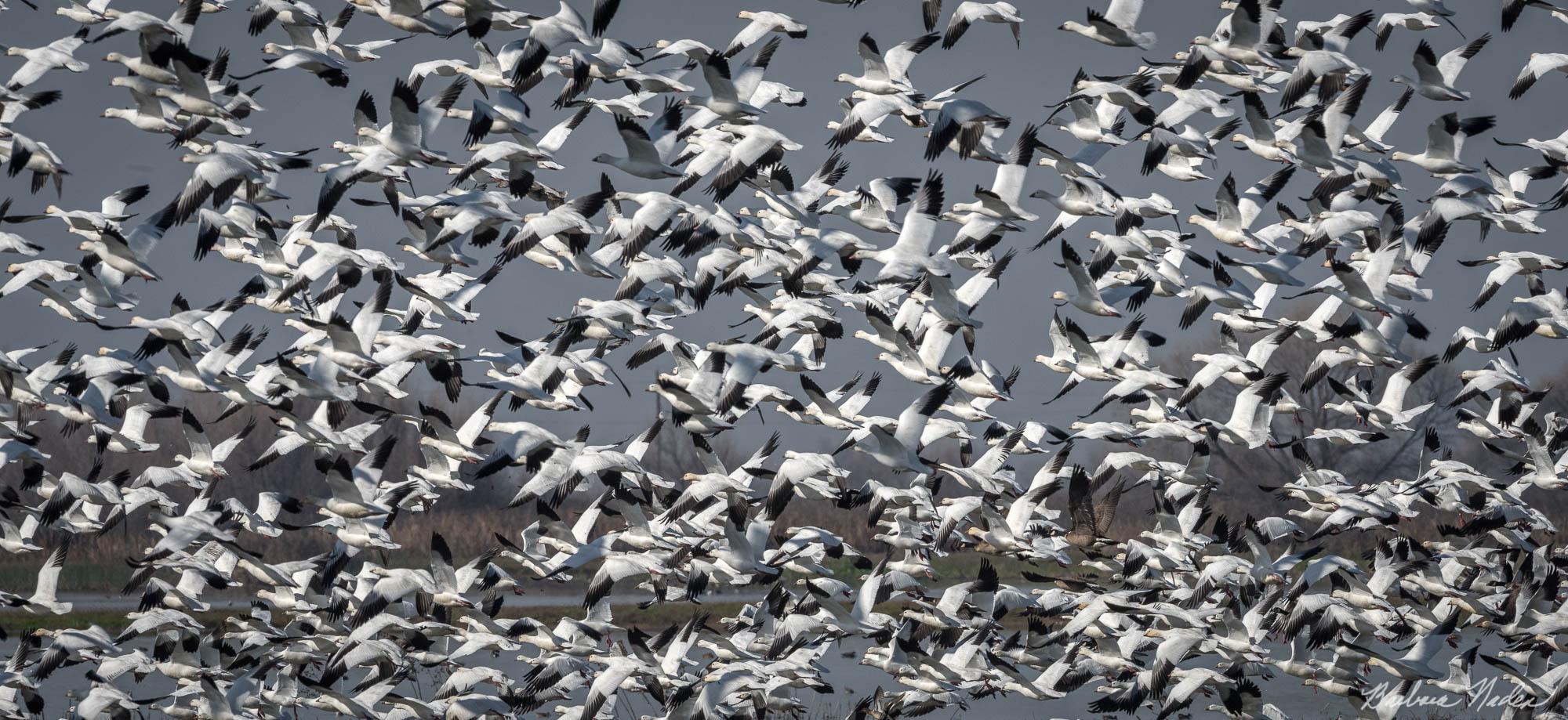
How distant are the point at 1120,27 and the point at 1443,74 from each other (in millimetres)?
4422

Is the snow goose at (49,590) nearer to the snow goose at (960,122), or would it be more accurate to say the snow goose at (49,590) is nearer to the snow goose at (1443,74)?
the snow goose at (960,122)

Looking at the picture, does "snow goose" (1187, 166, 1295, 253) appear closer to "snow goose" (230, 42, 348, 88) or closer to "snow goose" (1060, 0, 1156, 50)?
"snow goose" (1060, 0, 1156, 50)

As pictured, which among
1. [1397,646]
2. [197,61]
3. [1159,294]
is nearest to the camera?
[197,61]

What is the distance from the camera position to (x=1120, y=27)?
16.8 m

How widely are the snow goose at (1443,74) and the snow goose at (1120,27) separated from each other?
326cm

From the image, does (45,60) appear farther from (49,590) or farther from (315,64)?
(49,590)

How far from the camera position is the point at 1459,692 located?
61.5 feet

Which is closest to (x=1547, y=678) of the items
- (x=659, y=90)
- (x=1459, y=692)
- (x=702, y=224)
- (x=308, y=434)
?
(x=1459, y=692)

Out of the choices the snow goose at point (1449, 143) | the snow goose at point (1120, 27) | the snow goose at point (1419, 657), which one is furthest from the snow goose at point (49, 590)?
the snow goose at point (1449, 143)

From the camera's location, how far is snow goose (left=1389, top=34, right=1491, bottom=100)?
686 inches

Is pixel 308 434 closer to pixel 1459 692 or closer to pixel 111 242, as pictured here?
pixel 111 242

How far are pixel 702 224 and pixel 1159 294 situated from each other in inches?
246

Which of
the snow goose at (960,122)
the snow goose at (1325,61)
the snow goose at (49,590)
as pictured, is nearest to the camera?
the snow goose at (960,122)

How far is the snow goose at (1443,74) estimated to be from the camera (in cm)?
1742
